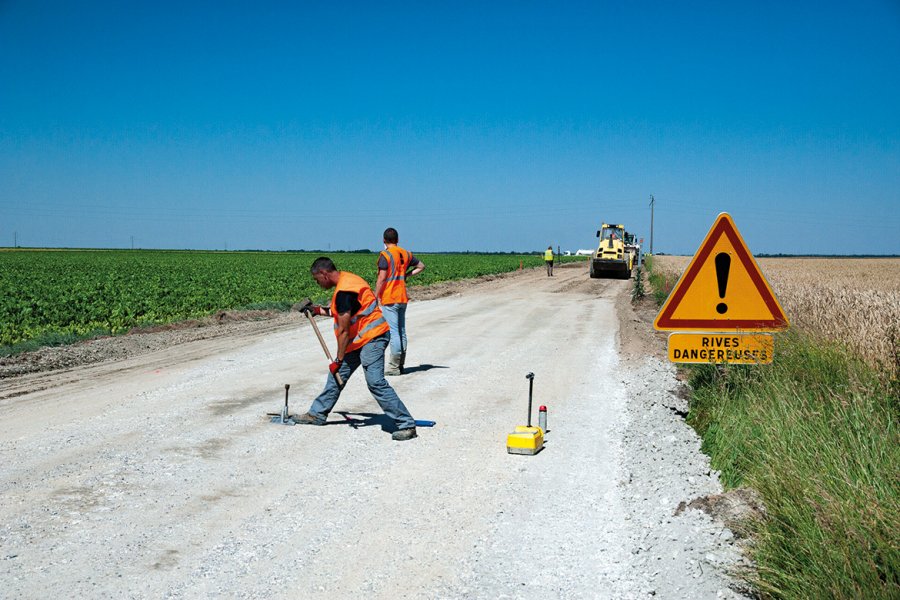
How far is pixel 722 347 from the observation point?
7.11 m

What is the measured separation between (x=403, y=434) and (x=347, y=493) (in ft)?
5.42

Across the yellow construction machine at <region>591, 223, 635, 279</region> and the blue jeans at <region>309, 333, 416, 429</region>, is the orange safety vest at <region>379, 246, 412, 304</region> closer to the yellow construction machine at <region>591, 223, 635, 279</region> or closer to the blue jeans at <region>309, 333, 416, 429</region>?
the blue jeans at <region>309, 333, 416, 429</region>

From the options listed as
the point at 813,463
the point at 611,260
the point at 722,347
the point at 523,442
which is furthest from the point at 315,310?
the point at 611,260

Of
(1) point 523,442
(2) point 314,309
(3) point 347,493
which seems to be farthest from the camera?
(2) point 314,309

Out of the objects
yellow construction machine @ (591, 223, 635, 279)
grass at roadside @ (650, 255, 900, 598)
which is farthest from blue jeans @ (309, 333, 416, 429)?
yellow construction machine @ (591, 223, 635, 279)

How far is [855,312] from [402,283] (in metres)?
5.89

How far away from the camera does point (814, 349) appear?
8109mm

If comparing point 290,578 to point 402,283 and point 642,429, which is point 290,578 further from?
point 402,283

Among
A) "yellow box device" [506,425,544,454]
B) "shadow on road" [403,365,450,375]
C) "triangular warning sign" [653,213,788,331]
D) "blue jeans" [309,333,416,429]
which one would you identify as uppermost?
"triangular warning sign" [653,213,788,331]

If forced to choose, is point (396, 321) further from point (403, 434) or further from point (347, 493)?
point (347, 493)

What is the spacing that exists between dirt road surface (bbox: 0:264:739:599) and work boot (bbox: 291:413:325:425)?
0.33 feet

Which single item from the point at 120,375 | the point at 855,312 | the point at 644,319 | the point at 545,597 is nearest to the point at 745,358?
the point at 855,312

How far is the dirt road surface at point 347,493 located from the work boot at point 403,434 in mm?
106

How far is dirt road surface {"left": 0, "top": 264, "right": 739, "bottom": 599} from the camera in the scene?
4289 millimetres
